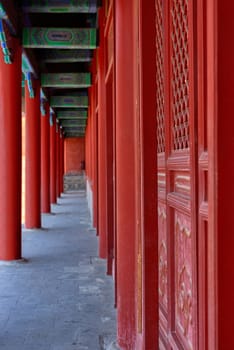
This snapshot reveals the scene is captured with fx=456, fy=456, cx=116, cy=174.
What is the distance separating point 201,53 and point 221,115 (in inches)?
12.3

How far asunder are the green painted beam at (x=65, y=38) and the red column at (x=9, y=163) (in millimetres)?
927

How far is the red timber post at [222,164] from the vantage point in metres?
1.18

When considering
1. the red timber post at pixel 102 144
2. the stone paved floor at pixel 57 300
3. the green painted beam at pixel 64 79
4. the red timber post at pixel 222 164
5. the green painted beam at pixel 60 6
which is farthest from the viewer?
the green painted beam at pixel 64 79

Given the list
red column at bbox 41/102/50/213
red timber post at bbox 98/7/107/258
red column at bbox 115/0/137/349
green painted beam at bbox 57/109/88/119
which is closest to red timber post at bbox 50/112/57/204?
green painted beam at bbox 57/109/88/119

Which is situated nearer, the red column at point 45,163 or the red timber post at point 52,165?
the red column at point 45,163

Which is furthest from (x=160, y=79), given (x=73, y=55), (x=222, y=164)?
(x=73, y=55)

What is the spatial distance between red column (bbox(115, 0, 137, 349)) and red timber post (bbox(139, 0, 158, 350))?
0.44 metres

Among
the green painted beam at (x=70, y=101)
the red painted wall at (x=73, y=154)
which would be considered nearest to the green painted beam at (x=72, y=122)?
the green painted beam at (x=70, y=101)

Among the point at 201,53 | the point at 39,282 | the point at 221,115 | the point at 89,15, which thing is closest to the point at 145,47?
the point at 201,53

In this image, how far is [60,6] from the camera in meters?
6.38

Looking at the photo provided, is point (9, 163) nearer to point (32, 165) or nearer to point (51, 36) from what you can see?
point (51, 36)

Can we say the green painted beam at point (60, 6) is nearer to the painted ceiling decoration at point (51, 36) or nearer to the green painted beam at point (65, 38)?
the painted ceiling decoration at point (51, 36)

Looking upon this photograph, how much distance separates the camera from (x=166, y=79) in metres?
2.37

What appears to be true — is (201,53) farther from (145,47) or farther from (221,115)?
(145,47)
